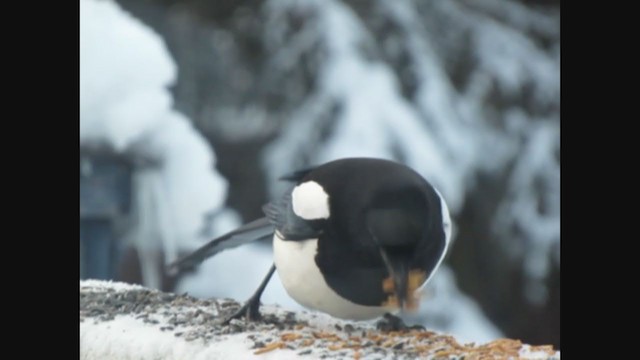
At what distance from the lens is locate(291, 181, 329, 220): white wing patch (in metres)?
1.27

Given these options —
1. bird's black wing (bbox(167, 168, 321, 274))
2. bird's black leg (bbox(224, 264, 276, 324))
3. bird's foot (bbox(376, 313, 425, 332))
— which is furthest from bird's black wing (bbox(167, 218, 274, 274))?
bird's foot (bbox(376, 313, 425, 332))

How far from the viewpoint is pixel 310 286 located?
1266 mm

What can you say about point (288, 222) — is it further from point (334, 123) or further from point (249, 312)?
point (334, 123)

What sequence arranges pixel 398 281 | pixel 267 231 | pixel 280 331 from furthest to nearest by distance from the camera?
1. pixel 267 231
2. pixel 280 331
3. pixel 398 281

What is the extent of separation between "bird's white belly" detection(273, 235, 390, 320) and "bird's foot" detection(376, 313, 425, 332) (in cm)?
6

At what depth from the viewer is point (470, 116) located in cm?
163

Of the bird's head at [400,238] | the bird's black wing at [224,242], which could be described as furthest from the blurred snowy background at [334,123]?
the bird's head at [400,238]

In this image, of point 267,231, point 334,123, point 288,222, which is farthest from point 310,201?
point 334,123

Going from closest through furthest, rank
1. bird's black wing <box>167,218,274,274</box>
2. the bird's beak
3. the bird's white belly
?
the bird's beak < the bird's white belly < bird's black wing <box>167,218,274,274</box>

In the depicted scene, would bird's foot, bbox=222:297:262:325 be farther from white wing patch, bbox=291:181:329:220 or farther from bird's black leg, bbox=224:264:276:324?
white wing patch, bbox=291:181:329:220

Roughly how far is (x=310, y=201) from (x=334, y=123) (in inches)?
Answer: 12.1
